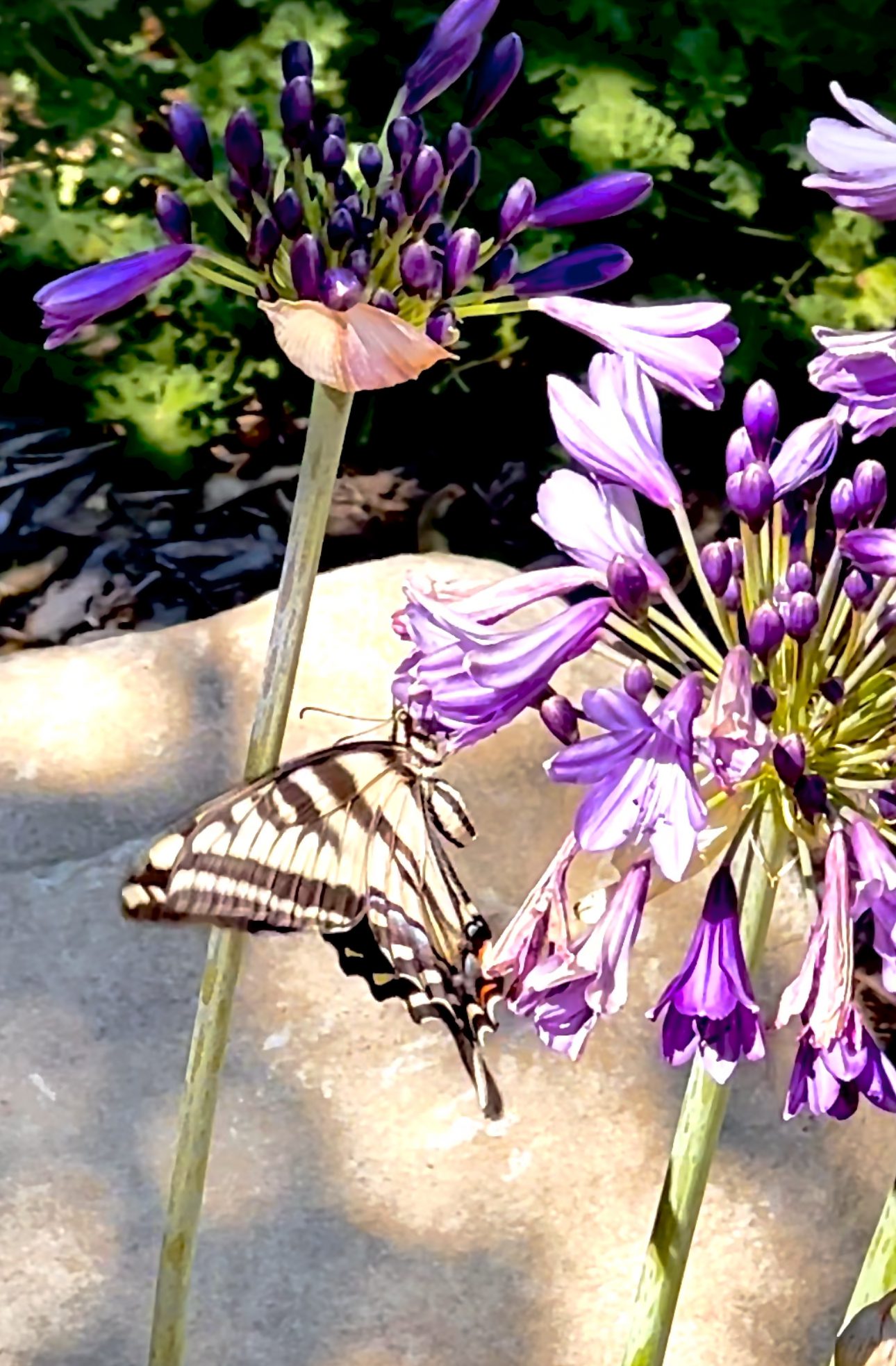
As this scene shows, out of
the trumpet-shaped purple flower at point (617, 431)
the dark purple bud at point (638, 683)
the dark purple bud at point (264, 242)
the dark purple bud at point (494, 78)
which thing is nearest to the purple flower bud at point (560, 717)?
the dark purple bud at point (638, 683)

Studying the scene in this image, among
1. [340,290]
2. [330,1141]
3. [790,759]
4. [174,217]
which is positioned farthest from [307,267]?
[330,1141]

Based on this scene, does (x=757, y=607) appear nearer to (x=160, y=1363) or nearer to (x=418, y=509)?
(x=160, y=1363)

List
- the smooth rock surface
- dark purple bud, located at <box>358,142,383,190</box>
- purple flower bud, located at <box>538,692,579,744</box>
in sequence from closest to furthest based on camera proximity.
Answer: purple flower bud, located at <box>538,692,579,744</box> < dark purple bud, located at <box>358,142,383,190</box> < the smooth rock surface

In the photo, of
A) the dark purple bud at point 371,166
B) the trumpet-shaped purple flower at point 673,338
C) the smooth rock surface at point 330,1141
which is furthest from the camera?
the smooth rock surface at point 330,1141

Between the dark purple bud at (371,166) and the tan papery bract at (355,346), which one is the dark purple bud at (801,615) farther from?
the dark purple bud at (371,166)

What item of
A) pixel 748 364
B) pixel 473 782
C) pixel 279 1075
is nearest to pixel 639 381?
pixel 279 1075

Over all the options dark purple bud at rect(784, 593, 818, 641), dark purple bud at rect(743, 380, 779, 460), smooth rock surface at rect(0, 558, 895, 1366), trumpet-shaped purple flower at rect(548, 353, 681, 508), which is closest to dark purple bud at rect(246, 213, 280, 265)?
trumpet-shaped purple flower at rect(548, 353, 681, 508)

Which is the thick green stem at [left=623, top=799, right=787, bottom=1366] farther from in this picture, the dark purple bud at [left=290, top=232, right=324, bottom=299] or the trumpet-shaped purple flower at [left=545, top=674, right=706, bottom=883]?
the dark purple bud at [left=290, top=232, right=324, bottom=299]
